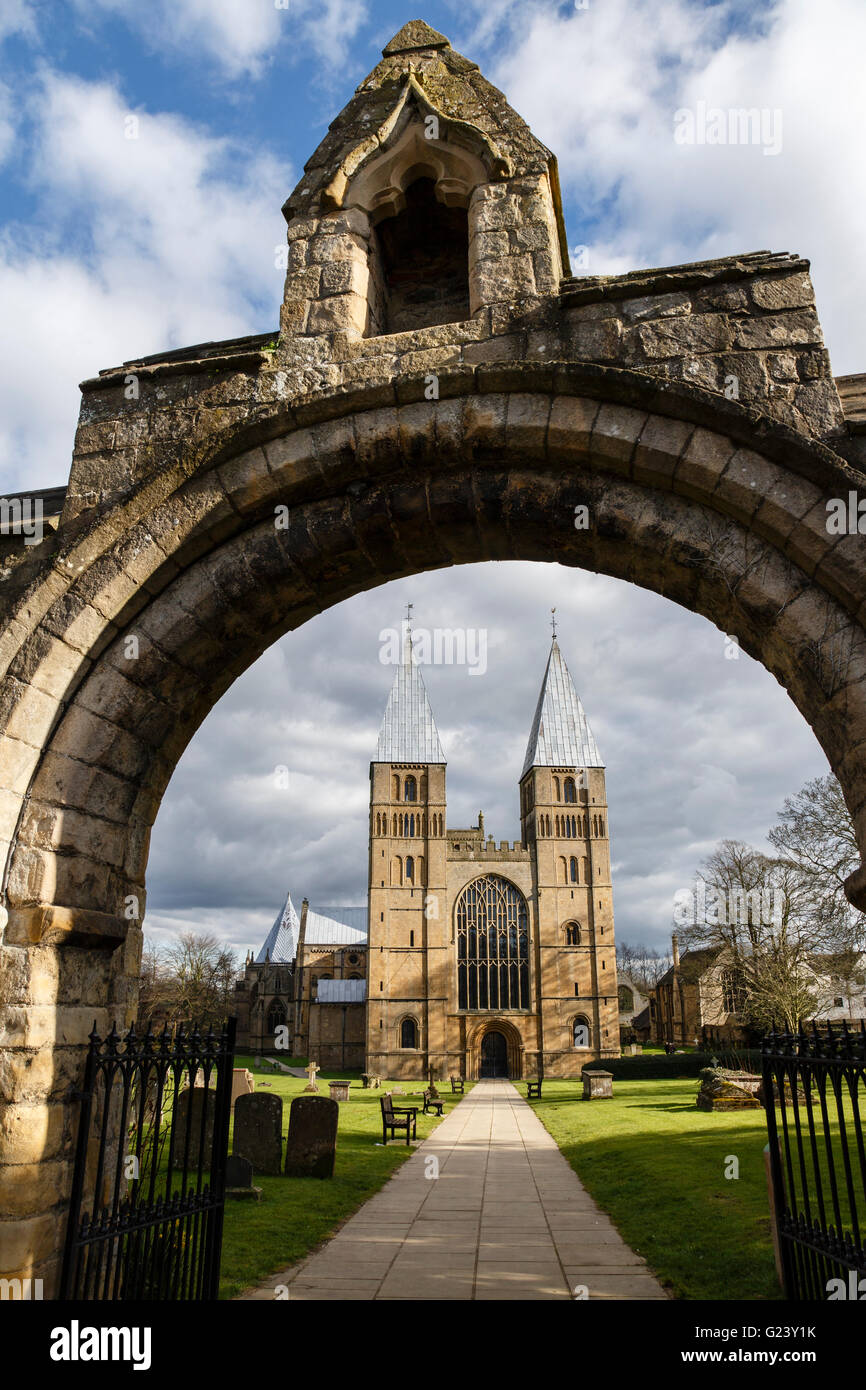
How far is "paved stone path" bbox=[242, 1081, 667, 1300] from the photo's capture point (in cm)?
615

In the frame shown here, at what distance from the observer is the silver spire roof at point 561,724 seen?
2283 inches

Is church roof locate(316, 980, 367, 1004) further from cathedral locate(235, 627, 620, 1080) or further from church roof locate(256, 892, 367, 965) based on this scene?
church roof locate(256, 892, 367, 965)

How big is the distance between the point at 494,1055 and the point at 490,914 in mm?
8084

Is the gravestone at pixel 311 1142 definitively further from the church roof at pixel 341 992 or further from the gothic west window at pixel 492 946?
the church roof at pixel 341 992

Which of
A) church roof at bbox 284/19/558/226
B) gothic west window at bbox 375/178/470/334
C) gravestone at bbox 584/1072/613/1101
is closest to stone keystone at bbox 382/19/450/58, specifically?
church roof at bbox 284/19/558/226

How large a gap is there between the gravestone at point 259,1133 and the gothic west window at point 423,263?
34.4ft

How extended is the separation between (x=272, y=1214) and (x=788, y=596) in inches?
327

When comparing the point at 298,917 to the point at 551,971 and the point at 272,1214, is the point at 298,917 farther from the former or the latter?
the point at 272,1214

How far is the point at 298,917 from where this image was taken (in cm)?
7719

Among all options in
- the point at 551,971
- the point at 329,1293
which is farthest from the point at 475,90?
the point at 551,971

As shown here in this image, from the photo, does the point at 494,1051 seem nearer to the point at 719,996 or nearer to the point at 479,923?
the point at 479,923

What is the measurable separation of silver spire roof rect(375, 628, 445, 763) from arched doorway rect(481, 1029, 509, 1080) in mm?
16861

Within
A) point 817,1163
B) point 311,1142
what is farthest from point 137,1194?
point 311,1142

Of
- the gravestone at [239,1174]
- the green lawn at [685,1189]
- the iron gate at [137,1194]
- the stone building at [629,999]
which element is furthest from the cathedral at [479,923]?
the iron gate at [137,1194]
